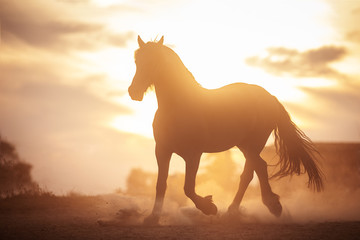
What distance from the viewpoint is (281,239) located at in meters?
5.24

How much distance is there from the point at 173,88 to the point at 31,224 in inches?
128

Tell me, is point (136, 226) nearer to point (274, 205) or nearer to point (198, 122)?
point (198, 122)

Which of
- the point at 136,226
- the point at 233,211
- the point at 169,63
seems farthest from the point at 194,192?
the point at 169,63

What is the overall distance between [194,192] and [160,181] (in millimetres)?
709

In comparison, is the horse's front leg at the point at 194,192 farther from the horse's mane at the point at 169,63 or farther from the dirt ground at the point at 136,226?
the horse's mane at the point at 169,63

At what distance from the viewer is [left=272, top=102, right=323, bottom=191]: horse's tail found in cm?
817

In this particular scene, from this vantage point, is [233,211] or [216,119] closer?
[216,119]

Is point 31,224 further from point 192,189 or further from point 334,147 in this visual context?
point 334,147

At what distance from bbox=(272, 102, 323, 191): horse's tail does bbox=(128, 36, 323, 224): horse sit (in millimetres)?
20

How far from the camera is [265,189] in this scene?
7.88m

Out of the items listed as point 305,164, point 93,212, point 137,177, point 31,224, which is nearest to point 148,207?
point 93,212

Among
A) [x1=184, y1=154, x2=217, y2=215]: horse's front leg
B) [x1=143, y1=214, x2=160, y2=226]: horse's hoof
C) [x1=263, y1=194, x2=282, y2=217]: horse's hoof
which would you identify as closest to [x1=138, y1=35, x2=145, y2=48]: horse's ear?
[x1=184, y1=154, x2=217, y2=215]: horse's front leg

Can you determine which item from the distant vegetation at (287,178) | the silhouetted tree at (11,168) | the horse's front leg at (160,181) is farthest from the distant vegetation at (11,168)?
the horse's front leg at (160,181)

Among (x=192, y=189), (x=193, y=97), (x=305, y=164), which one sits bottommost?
(x=192, y=189)
